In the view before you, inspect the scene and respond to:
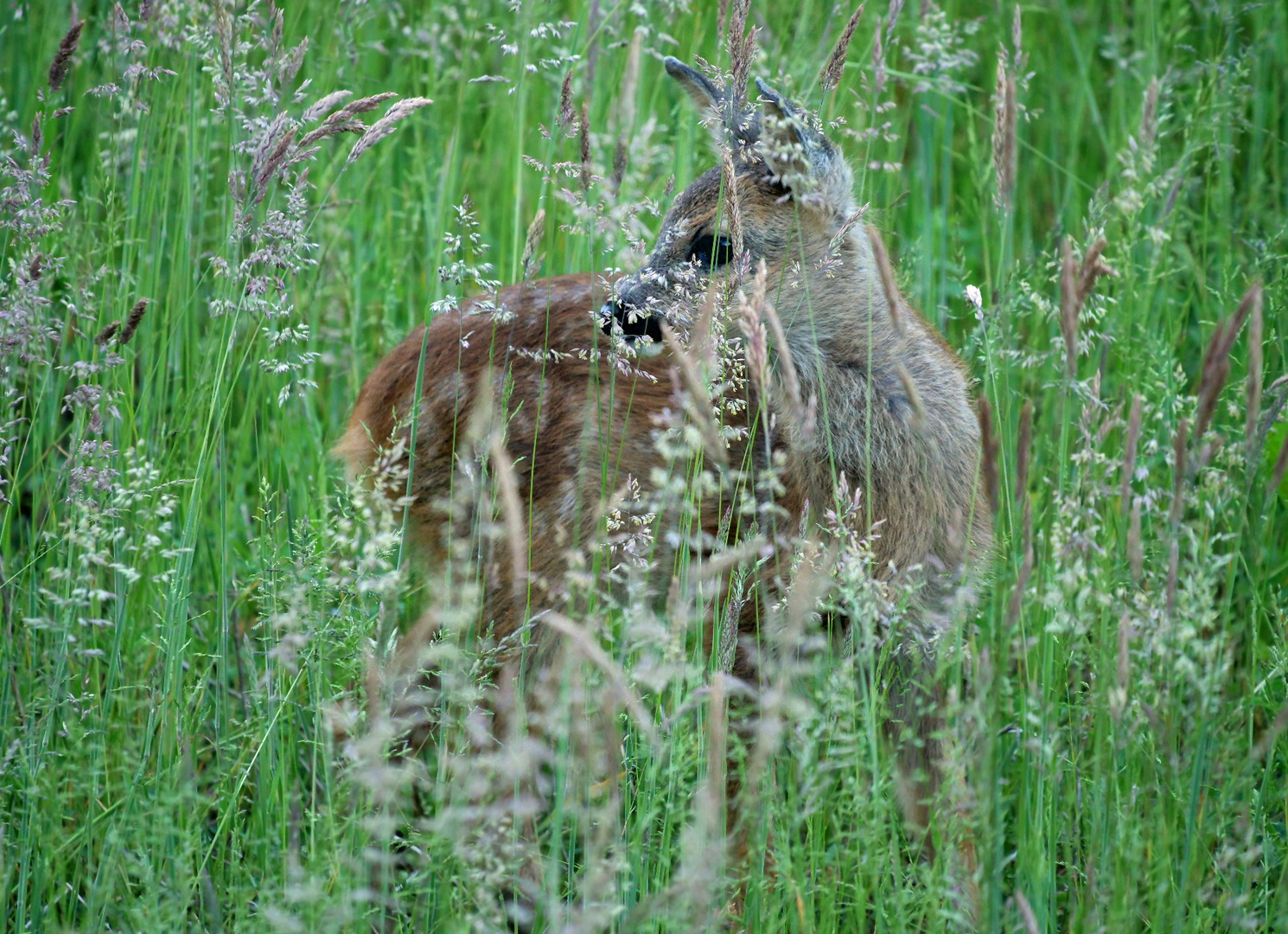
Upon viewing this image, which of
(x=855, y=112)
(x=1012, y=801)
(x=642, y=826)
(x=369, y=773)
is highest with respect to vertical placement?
(x=855, y=112)

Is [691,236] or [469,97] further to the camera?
[469,97]

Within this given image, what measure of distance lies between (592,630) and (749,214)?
1.63m

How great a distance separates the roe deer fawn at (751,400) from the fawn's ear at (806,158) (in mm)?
10

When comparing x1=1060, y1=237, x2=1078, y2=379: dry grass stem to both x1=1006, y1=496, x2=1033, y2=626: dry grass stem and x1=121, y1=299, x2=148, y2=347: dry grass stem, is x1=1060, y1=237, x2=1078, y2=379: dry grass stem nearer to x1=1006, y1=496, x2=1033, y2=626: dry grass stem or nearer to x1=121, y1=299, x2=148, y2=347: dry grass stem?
x1=1006, y1=496, x2=1033, y2=626: dry grass stem

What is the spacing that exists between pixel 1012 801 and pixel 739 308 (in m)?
1.54

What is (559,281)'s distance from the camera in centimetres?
354

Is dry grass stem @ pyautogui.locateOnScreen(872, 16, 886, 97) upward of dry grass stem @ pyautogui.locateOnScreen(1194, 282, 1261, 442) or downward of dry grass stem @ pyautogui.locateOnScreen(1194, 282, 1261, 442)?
upward

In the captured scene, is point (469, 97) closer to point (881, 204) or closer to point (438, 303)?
point (881, 204)

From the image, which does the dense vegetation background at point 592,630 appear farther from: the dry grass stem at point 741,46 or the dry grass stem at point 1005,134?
the dry grass stem at point 741,46

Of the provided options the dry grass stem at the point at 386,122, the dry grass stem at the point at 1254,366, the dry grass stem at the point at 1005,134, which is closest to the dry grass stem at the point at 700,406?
the dry grass stem at the point at 1005,134

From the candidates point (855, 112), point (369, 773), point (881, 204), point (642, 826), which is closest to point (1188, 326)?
point (881, 204)

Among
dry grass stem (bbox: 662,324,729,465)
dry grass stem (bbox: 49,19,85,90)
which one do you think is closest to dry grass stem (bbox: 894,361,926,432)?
dry grass stem (bbox: 662,324,729,465)

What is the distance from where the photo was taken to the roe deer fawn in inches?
119

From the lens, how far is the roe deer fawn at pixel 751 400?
3.03 metres
